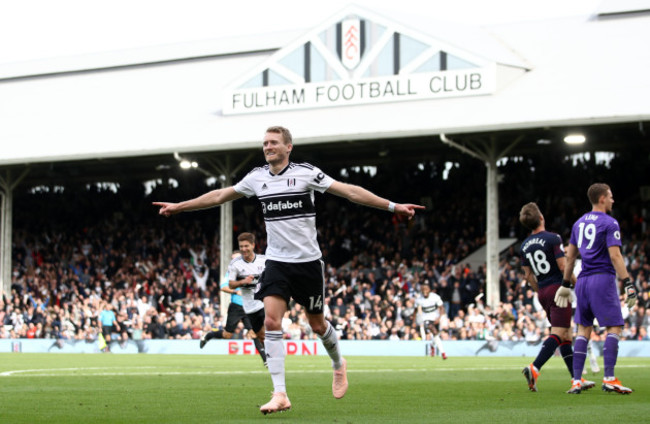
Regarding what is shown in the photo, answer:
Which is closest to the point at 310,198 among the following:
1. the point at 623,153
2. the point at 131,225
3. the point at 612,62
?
the point at 612,62

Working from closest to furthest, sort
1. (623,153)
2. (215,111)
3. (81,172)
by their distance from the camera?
(623,153), (215,111), (81,172)

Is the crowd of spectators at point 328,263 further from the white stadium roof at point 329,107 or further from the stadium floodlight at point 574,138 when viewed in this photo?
the white stadium roof at point 329,107

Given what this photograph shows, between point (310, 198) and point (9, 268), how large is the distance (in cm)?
3129

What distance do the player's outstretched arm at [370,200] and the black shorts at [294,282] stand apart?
2.18 ft

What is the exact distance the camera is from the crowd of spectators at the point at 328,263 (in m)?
30.4

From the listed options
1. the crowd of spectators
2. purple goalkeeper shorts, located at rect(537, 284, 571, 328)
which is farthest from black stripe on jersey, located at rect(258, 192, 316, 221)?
the crowd of spectators

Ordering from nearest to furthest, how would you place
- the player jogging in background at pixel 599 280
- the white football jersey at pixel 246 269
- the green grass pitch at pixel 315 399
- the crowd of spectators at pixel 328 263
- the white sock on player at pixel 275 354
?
the green grass pitch at pixel 315 399, the white sock on player at pixel 275 354, the player jogging in background at pixel 599 280, the white football jersey at pixel 246 269, the crowd of spectators at pixel 328 263

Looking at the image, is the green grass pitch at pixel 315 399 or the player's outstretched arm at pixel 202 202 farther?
the player's outstretched arm at pixel 202 202

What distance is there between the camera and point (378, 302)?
31.5 meters

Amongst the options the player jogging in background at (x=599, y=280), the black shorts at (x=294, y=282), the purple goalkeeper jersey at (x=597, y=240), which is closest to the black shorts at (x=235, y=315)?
the player jogging in background at (x=599, y=280)

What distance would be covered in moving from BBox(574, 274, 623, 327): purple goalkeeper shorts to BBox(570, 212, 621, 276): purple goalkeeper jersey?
87 millimetres

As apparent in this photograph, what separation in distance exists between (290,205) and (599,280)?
3695 millimetres

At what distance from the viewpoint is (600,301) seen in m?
11.0

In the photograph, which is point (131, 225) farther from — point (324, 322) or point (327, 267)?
point (324, 322)
